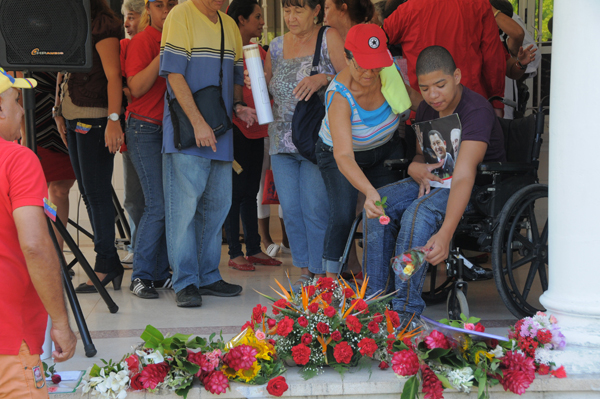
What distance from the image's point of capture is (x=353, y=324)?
217 cm

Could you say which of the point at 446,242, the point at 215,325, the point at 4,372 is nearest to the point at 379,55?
the point at 446,242

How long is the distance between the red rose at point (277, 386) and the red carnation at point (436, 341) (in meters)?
0.52

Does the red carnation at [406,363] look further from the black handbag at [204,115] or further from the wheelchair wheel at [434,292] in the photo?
the black handbag at [204,115]

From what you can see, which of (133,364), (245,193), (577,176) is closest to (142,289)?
(245,193)

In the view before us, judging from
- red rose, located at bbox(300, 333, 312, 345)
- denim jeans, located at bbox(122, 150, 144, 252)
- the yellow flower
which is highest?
denim jeans, located at bbox(122, 150, 144, 252)

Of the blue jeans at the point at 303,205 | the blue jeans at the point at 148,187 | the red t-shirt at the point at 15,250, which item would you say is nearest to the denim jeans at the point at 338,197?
the blue jeans at the point at 303,205

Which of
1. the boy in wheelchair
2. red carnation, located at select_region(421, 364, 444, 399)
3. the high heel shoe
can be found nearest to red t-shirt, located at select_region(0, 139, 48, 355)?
red carnation, located at select_region(421, 364, 444, 399)

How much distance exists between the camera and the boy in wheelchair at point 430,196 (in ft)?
8.64

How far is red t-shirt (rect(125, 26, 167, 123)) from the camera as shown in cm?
362

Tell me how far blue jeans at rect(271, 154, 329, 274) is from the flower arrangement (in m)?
1.22

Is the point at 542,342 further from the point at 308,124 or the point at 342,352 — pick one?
the point at 308,124

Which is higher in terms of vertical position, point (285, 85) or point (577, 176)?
point (285, 85)

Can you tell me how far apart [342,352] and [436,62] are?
4.59 ft

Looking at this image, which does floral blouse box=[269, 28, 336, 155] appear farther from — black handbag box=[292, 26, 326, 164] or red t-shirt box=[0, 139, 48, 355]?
red t-shirt box=[0, 139, 48, 355]
